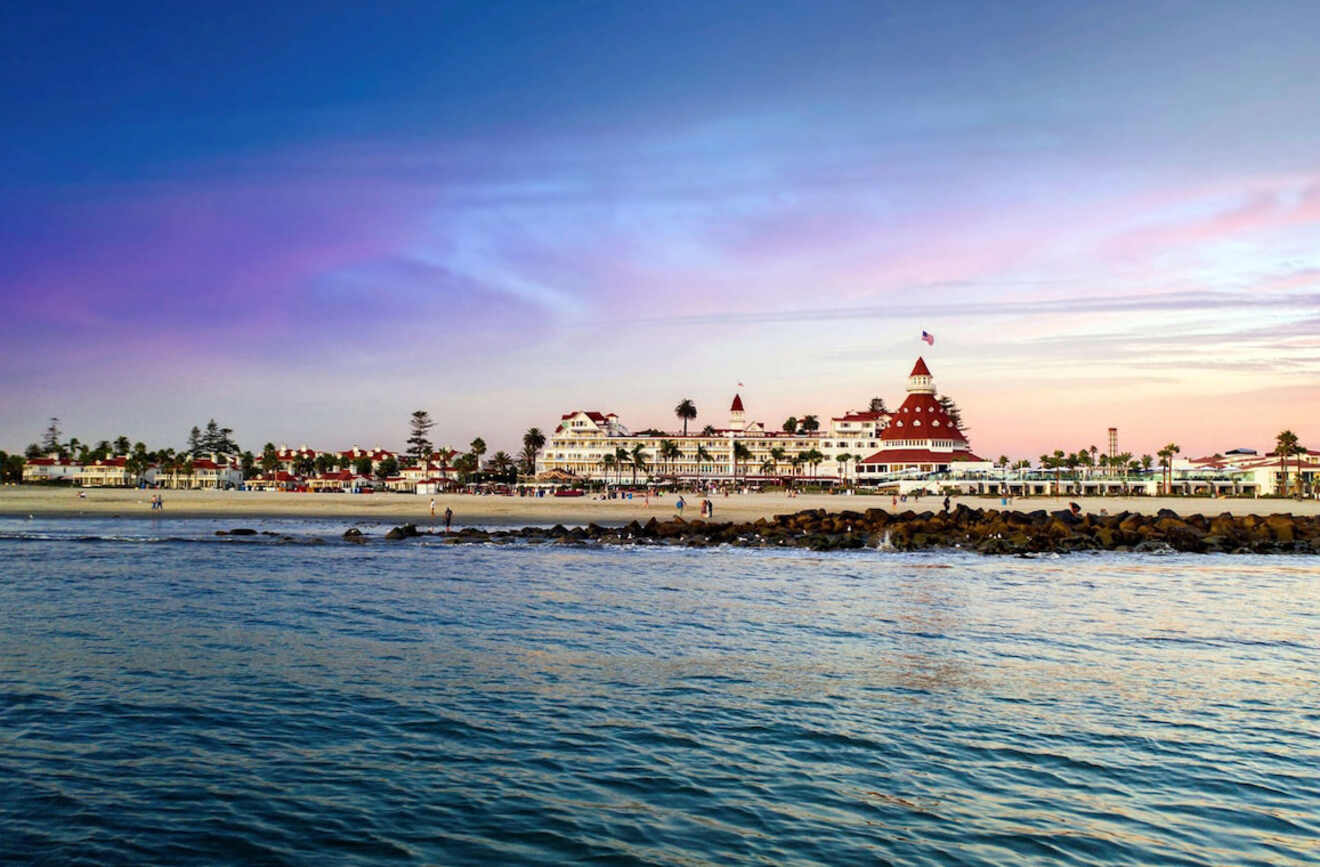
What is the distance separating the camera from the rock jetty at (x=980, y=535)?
39438 millimetres

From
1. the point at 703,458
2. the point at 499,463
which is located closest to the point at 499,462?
the point at 499,463

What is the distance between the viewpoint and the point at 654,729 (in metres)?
10.8

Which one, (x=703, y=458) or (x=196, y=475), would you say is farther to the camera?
(x=196, y=475)

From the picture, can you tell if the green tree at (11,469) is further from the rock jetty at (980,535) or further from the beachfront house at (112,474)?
the rock jetty at (980,535)

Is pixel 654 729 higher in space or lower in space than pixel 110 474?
lower

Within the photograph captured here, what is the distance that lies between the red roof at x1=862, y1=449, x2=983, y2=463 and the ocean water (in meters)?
107

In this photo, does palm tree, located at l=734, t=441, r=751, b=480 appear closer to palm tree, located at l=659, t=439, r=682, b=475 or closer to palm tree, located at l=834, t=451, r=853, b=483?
palm tree, located at l=659, t=439, r=682, b=475

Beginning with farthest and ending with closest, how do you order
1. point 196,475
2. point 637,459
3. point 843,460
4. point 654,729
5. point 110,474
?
point 110,474, point 196,475, point 843,460, point 637,459, point 654,729

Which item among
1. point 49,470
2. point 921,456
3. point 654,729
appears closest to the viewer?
point 654,729

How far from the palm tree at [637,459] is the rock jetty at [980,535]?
105 m

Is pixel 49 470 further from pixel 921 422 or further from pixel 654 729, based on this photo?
pixel 654 729

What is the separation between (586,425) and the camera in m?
159

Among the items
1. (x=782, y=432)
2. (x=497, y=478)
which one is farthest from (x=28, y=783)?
(x=782, y=432)

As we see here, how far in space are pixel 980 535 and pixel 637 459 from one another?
11374cm
